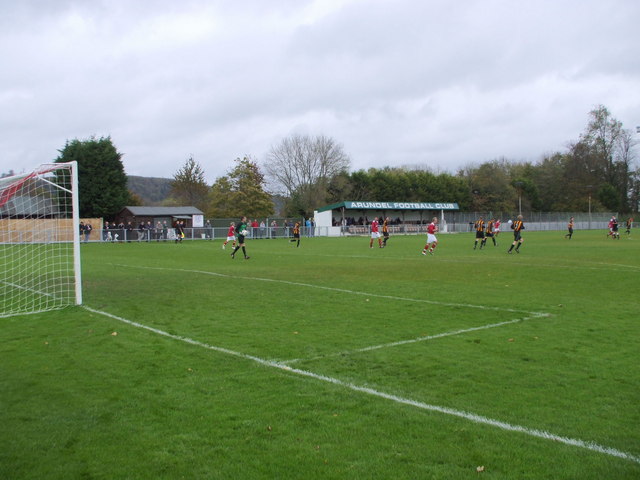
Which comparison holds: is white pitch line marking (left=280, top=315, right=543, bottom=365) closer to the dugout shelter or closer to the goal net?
the goal net

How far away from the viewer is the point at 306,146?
3140 inches

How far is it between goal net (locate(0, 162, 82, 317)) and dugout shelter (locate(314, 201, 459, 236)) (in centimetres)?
3638

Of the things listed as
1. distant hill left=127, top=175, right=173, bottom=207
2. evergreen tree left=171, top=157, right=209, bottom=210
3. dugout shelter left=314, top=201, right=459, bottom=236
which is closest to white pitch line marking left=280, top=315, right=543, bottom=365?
dugout shelter left=314, top=201, right=459, bottom=236

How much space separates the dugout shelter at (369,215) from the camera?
61844mm

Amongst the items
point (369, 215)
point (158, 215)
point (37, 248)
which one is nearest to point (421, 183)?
point (369, 215)

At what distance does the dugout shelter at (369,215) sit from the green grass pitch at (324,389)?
49302 millimetres

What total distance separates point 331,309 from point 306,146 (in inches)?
2789

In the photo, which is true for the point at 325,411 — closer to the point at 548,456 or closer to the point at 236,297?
the point at 548,456

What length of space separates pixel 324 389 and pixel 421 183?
277 feet

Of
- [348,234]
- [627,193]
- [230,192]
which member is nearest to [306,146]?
[230,192]

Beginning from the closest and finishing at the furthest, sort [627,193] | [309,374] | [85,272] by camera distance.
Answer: [309,374], [85,272], [627,193]

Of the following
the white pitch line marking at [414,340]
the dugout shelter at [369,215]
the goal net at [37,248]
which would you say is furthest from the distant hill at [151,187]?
the white pitch line marking at [414,340]

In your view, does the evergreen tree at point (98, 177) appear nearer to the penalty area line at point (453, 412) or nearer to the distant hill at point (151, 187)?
the distant hill at point (151, 187)

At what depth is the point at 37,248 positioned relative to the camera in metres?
25.5
